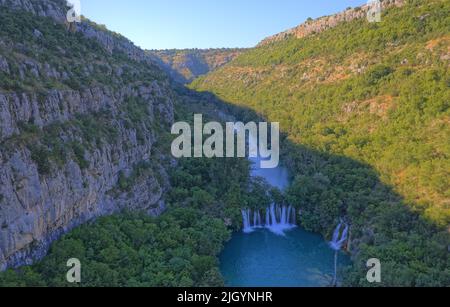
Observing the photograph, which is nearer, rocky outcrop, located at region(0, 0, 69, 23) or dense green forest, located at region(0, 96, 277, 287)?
dense green forest, located at region(0, 96, 277, 287)

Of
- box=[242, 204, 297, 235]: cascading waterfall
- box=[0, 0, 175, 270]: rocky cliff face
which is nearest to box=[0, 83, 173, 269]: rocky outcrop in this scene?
box=[0, 0, 175, 270]: rocky cliff face

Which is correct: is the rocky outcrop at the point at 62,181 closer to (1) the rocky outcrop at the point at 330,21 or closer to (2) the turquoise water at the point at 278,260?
(2) the turquoise water at the point at 278,260

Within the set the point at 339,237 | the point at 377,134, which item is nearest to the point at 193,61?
the point at 377,134

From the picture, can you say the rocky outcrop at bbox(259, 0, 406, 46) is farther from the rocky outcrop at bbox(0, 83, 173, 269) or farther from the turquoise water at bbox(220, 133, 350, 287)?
the rocky outcrop at bbox(0, 83, 173, 269)

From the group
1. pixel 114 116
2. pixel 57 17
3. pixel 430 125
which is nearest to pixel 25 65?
pixel 114 116

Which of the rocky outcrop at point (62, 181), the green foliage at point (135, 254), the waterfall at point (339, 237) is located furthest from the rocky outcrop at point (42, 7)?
the waterfall at point (339, 237)

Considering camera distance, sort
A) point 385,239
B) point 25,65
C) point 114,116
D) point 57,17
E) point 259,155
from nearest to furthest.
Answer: point 25,65 → point 385,239 → point 114,116 → point 57,17 → point 259,155
